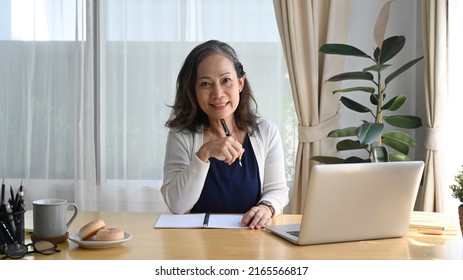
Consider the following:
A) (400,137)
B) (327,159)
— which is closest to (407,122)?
(400,137)

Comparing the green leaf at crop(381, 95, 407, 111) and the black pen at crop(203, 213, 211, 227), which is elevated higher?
the green leaf at crop(381, 95, 407, 111)

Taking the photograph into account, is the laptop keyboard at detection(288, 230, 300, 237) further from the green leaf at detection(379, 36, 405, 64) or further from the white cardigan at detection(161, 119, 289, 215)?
the green leaf at detection(379, 36, 405, 64)

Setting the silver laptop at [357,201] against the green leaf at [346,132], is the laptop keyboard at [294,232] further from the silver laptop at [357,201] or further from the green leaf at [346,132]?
the green leaf at [346,132]

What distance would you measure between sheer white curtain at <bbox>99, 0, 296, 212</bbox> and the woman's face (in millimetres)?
1239

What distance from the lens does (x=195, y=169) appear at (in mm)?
2082

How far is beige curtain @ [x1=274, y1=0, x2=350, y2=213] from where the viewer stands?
11.2ft

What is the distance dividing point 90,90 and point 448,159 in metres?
2.13

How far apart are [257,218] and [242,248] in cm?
30

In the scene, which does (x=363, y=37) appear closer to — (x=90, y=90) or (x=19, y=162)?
(x=90, y=90)

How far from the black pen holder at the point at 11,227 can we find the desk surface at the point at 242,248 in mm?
83

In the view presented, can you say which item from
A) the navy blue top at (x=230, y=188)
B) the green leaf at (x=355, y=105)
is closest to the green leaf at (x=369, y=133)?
the green leaf at (x=355, y=105)

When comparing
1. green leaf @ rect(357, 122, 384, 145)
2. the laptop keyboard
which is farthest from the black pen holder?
green leaf @ rect(357, 122, 384, 145)

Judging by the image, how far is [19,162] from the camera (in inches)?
142
